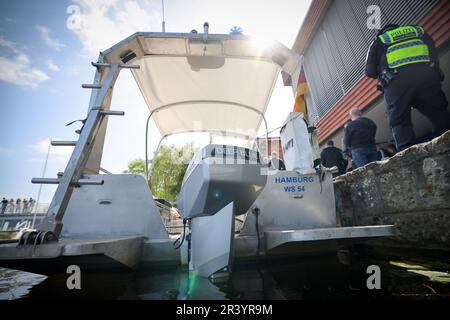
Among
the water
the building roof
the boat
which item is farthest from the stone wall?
the building roof

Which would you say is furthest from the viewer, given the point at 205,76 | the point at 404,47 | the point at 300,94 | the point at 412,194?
the point at 205,76

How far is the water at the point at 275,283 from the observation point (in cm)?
126

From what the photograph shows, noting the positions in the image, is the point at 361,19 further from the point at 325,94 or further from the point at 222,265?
the point at 222,265

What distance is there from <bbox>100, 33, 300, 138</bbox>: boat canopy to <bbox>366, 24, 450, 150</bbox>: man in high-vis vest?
3.86 feet

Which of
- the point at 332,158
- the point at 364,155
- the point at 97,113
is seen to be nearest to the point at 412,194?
the point at 364,155

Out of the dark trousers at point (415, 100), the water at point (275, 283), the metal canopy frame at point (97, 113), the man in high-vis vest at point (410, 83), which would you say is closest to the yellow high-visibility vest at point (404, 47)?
the man in high-vis vest at point (410, 83)

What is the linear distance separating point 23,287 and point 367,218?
355 cm

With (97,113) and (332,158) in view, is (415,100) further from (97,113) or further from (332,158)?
(97,113)

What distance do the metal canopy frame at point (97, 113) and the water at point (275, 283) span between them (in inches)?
19.8

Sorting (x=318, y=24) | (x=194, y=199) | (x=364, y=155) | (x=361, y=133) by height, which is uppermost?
(x=318, y=24)

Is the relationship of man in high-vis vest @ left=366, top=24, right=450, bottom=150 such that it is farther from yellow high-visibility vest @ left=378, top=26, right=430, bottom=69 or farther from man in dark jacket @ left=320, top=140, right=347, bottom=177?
man in dark jacket @ left=320, top=140, right=347, bottom=177

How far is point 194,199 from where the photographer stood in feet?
5.90

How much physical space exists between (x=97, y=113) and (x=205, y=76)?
75.2 inches
